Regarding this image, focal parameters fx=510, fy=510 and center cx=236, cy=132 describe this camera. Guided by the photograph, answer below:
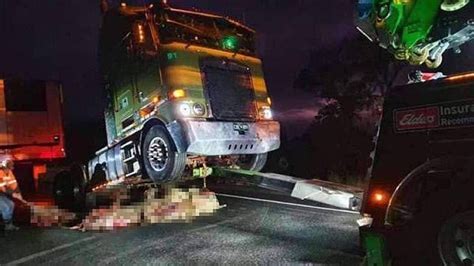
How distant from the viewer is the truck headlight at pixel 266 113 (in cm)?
848

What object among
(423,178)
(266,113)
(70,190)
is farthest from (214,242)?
(70,190)

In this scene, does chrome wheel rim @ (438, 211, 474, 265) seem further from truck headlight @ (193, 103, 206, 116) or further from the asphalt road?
truck headlight @ (193, 103, 206, 116)

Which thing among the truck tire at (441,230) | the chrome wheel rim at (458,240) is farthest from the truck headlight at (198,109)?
the chrome wheel rim at (458,240)

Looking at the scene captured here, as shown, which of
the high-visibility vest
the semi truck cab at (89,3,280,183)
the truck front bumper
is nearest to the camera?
the truck front bumper

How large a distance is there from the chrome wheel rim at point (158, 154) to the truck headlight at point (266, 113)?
1735 mm

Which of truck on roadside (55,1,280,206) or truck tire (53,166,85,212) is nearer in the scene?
truck on roadside (55,1,280,206)

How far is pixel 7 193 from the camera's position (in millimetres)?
8617

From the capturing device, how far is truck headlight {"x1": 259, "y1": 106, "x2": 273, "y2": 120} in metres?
8.48

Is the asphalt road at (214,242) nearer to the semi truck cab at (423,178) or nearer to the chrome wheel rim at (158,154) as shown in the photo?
the chrome wheel rim at (158,154)

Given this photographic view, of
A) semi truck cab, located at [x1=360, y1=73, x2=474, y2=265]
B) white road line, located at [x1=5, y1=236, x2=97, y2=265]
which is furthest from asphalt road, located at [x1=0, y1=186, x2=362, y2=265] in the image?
semi truck cab, located at [x1=360, y1=73, x2=474, y2=265]

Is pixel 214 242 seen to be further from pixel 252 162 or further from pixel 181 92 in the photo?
pixel 252 162

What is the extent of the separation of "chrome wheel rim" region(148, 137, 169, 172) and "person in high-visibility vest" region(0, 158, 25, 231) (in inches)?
98.6

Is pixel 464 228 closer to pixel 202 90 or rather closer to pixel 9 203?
pixel 202 90

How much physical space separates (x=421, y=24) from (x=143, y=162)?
4929mm
